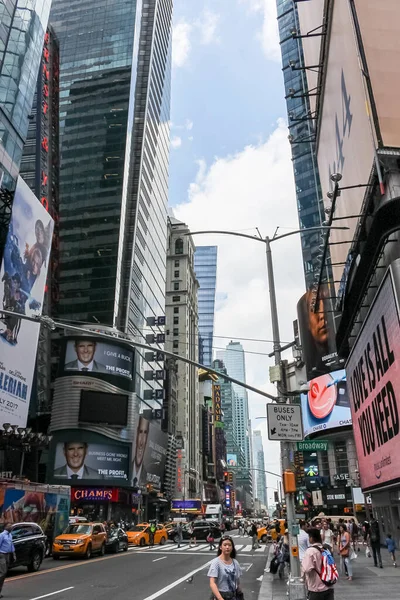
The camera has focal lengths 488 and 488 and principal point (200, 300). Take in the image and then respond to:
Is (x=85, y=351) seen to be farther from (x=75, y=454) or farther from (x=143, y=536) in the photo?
(x=143, y=536)

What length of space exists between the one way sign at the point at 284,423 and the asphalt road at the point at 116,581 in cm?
509

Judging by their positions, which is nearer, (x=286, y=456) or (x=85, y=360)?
(x=286, y=456)

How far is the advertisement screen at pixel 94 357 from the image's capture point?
211ft

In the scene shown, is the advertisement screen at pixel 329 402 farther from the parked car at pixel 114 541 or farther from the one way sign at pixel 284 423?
the one way sign at pixel 284 423

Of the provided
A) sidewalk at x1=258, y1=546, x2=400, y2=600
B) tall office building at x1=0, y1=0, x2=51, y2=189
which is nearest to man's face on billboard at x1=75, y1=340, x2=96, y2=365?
tall office building at x1=0, y1=0, x2=51, y2=189

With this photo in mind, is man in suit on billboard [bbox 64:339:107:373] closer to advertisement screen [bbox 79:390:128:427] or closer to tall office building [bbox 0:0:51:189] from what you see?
advertisement screen [bbox 79:390:128:427]

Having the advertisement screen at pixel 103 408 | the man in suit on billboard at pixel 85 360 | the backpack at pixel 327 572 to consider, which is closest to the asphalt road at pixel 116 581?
the backpack at pixel 327 572

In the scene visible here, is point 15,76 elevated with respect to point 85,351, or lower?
elevated

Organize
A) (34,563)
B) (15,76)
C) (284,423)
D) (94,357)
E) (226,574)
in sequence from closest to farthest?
(226,574), (284,423), (34,563), (15,76), (94,357)

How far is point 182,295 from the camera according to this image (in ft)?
452

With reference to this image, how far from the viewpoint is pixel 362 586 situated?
14922mm

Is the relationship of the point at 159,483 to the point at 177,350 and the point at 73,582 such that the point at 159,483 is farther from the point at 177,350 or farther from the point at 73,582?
the point at 73,582

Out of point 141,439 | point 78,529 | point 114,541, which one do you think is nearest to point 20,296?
point 114,541

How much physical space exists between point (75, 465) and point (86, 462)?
4.42 ft
